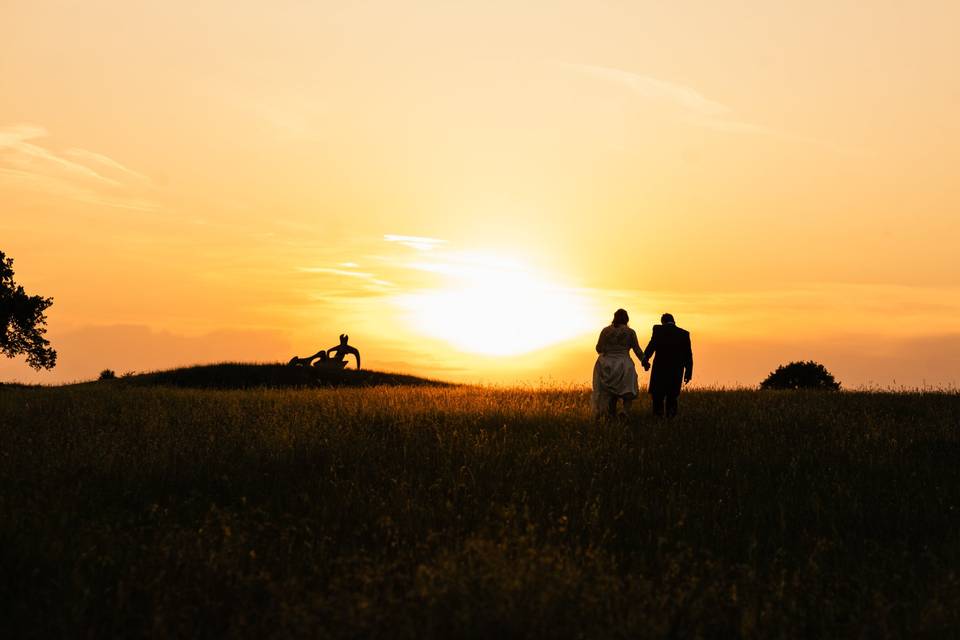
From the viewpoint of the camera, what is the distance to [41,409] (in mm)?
16656

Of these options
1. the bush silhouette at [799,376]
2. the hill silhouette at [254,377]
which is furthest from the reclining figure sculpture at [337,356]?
the bush silhouette at [799,376]

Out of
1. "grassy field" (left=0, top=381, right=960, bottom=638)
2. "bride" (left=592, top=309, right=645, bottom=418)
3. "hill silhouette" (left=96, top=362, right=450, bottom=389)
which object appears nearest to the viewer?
"grassy field" (left=0, top=381, right=960, bottom=638)

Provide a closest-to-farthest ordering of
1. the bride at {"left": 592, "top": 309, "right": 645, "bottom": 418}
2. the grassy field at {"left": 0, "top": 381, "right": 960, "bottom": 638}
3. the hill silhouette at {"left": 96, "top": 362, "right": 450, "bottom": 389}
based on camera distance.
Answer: the grassy field at {"left": 0, "top": 381, "right": 960, "bottom": 638} < the bride at {"left": 592, "top": 309, "right": 645, "bottom": 418} < the hill silhouette at {"left": 96, "top": 362, "right": 450, "bottom": 389}

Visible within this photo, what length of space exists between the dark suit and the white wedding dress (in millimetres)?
424

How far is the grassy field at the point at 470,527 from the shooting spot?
5.26 meters

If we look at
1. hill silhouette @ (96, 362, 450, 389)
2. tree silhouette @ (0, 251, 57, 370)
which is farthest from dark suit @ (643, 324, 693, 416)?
tree silhouette @ (0, 251, 57, 370)

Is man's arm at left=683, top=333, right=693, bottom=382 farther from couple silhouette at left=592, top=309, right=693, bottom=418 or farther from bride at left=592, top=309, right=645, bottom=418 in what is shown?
bride at left=592, top=309, right=645, bottom=418

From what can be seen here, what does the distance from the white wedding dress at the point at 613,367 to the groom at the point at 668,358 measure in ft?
1.24

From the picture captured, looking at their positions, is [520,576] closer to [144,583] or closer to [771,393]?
[144,583]

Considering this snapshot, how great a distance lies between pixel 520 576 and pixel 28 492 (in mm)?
6038

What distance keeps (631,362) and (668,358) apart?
29.8 inches

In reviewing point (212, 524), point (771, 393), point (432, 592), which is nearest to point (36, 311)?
point (771, 393)

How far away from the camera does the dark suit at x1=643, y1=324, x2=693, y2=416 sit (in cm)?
1647

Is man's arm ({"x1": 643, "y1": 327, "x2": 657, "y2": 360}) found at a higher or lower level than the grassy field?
higher
